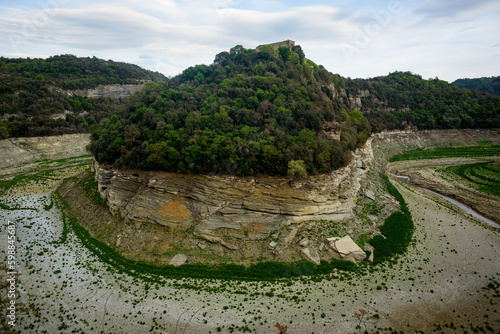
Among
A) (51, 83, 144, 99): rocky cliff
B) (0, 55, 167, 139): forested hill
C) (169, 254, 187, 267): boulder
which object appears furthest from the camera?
(51, 83, 144, 99): rocky cliff

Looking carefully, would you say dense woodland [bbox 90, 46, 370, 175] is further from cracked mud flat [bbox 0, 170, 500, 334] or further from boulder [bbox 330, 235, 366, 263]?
cracked mud flat [bbox 0, 170, 500, 334]

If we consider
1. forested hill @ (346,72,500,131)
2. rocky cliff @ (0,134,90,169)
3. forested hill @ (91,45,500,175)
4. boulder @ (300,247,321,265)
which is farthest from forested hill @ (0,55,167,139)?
forested hill @ (346,72,500,131)

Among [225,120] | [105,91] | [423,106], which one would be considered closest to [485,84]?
[423,106]

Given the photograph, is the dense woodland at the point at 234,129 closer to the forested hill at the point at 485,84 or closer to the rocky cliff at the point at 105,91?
the rocky cliff at the point at 105,91

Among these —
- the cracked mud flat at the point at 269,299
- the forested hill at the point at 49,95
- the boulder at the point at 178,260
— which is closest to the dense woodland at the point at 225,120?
the forested hill at the point at 49,95

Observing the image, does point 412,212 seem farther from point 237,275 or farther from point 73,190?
point 73,190

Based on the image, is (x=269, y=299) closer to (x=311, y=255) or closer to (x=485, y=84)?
(x=311, y=255)
